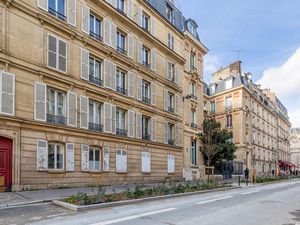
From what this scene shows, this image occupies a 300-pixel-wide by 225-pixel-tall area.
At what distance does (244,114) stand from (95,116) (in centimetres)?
3246

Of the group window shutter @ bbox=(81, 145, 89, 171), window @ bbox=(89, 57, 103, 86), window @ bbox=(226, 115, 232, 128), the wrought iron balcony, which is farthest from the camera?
window @ bbox=(226, 115, 232, 128)

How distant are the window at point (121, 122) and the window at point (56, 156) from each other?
5.57m

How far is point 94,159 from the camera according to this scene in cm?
2058

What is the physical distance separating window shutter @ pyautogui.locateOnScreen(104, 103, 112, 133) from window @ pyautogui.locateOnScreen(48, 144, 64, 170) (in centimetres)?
405

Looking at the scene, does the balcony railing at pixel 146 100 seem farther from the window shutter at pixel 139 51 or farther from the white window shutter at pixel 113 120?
the white window shutter at pixel 113 120

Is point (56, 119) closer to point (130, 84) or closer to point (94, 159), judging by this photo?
point (94, 159)

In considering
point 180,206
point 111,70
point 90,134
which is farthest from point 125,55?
point 180,206

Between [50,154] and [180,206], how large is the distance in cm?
818

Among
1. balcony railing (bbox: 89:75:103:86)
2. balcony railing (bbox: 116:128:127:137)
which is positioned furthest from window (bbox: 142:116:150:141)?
balcony railing (bbox: 89:75:103:86)

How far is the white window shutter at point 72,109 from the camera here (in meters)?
18.6

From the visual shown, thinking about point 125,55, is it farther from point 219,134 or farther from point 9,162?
point 219,134

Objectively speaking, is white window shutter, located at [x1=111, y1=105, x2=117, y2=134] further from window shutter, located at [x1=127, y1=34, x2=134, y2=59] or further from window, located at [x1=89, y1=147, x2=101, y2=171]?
window shutter, located at [x1=127, y1=34, x2=134, y2=59]

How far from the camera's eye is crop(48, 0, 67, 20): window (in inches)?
714

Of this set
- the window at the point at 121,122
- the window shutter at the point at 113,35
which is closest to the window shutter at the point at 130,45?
the window shutter at the point at 113,35
